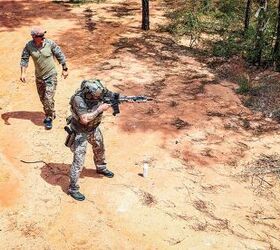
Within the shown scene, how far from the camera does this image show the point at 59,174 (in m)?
7.02

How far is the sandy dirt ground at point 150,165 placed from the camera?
5902 millimetres

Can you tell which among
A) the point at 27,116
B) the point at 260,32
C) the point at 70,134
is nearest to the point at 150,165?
the point at 70,134

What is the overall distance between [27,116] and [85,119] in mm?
3452

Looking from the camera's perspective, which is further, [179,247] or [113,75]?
[113,75]

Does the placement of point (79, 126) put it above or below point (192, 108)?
above

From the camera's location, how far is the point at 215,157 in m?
7.76

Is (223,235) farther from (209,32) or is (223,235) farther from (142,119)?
(209,32)

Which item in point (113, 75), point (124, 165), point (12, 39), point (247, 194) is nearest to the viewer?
point (247, 194)

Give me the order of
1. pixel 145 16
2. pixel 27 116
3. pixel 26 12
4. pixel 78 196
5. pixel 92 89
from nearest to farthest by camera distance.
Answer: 1. pixel 92 89
2. pixel 78 196
3. pixel 27 116
4. pixel 145 16
5. pixel 26 12

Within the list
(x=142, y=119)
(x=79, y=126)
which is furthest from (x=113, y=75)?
(x=79, y=126)

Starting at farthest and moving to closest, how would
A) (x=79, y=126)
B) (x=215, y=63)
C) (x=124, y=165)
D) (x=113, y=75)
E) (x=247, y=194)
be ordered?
(x=215, y=63)
(x=113, y=75)
(x=124, y=165)
(x=247, y=194)
(x=79, y=126)

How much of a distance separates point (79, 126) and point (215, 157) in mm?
2786

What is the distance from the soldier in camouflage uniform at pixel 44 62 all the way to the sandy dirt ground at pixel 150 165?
766 mm

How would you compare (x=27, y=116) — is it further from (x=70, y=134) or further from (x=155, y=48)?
(x=155, y=48)
